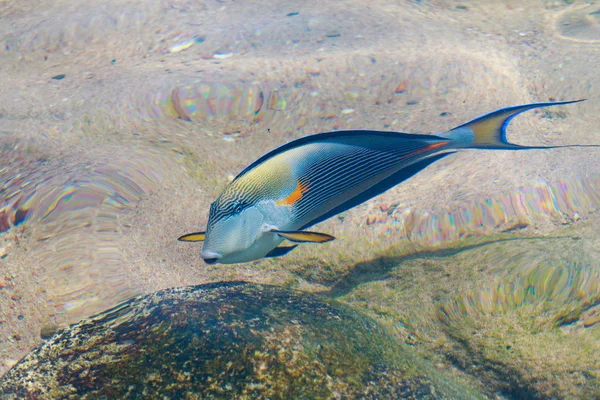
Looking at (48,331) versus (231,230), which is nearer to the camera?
(231,230)

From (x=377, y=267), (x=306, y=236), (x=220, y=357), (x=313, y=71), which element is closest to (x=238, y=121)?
(x=313, y=71)

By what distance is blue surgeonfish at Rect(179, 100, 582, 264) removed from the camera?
1.78 meters

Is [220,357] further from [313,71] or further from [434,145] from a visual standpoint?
[313,71]

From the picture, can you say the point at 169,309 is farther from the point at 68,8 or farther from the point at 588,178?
the point at 68,8

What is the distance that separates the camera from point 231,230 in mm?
1771

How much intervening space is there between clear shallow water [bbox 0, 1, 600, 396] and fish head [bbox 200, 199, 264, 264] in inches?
27.1

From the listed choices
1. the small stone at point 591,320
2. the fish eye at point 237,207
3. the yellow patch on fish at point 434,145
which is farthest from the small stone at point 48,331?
Answer: the small stone at point 591,320

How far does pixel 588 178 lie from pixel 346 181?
1792 millimetres

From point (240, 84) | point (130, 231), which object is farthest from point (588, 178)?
point (130, 231)

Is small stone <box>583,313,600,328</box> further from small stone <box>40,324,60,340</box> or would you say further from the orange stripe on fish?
small stone <box>40,324,60,340</box>

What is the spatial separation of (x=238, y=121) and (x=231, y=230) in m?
1.78

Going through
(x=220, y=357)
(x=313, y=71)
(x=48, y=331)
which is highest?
(x=313, y=71)

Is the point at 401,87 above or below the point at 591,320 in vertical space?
above

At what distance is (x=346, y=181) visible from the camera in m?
1.87
